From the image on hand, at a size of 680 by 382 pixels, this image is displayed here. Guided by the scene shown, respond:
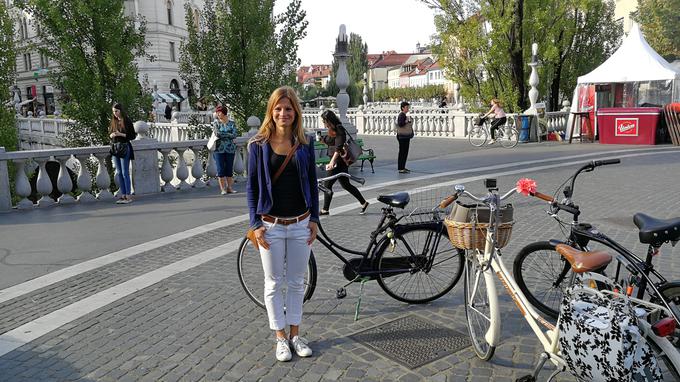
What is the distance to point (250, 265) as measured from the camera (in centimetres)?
503

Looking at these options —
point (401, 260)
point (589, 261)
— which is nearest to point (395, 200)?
point (401, 260)

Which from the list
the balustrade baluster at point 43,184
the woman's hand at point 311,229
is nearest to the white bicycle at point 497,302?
the woman's hand at point 311,229

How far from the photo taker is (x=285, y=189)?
3828 millimetres

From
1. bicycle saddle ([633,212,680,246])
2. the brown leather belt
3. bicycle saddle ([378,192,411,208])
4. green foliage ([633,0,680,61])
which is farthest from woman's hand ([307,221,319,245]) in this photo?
green foliage ([633,0,680,61])

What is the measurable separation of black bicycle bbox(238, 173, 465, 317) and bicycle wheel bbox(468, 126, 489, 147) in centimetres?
1600

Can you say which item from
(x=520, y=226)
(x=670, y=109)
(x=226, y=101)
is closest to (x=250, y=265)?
(x=520, y=226)

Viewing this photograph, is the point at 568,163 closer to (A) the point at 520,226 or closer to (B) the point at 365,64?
(A) the point at 520,226

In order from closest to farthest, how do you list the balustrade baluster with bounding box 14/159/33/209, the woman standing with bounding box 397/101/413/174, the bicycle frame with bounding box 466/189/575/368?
1. the bicycle frame with bounding box 466/189/575/368
2. the balustrade baluster with bounding box 14/159/33/209
3. the woman standing with bounding box 397/101/413/174

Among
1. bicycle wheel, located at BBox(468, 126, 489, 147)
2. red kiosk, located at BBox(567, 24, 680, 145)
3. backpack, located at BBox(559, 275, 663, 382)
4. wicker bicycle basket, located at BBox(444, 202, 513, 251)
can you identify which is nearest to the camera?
backpack, located at BBox(559, 275, 663, 382)

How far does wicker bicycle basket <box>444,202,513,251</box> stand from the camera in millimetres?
3510

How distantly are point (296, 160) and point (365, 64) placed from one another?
251 feet

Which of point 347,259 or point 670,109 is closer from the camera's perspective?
point 347,259

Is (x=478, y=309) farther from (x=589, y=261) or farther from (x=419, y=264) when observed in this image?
(x=589, y=261)

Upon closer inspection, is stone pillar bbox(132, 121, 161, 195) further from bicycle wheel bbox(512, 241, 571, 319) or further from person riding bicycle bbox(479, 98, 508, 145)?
person riding bicycle bbox(479, 98, 508, 145)
